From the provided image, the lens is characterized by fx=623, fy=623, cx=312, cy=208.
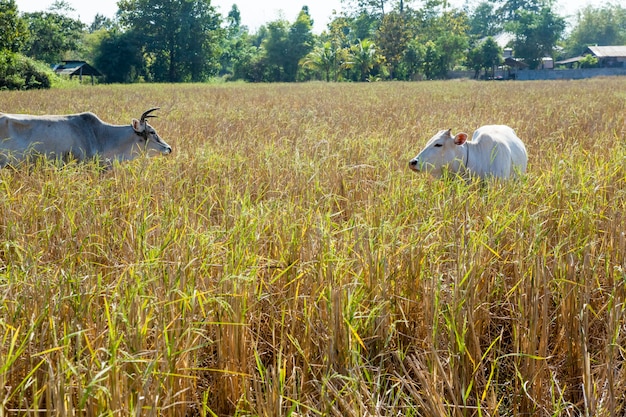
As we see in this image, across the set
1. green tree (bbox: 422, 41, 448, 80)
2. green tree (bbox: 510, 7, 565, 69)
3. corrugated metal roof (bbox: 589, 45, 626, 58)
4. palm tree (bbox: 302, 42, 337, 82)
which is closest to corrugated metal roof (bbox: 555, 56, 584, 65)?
corrugated metal roof (bbox: 589, 45, 626, 58)

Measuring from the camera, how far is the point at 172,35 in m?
48.4

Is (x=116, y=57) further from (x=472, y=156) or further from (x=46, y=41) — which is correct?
(x=472, y=156)

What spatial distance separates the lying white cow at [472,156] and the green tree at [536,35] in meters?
52.7

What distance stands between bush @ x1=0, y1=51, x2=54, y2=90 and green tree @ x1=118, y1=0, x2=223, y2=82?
17.9 m

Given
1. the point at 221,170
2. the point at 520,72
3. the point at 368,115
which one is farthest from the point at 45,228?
Answer: the point at 520,72

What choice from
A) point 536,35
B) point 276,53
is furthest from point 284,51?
point 536,35

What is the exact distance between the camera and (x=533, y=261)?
8.27 ft

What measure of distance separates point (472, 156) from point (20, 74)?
90.1ft

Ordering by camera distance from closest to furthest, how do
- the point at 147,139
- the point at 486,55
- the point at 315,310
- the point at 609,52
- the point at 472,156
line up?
the point at 315,310 → the point at 472,156 → the point at 147,139 → the point at 486,55 → the point at 609,52

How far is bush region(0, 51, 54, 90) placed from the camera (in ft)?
86.3

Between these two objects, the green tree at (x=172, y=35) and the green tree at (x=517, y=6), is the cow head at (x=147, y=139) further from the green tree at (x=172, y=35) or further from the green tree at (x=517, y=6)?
the green tree at (x=517, y=6)

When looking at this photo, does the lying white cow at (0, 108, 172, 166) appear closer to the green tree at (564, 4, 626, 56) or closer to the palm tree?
the palm tree

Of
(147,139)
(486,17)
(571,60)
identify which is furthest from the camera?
(486,17)

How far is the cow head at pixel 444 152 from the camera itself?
473 cm
